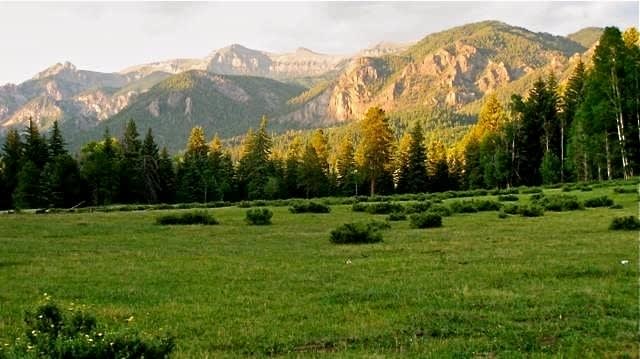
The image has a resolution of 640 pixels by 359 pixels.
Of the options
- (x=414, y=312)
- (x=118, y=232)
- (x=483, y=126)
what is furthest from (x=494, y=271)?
(x=483, y=126)

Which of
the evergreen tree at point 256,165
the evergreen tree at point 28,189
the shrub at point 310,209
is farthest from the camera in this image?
the evergreen tree at point 256,165

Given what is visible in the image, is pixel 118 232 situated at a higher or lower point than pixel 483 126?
lower

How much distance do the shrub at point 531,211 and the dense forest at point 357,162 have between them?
34.1 m

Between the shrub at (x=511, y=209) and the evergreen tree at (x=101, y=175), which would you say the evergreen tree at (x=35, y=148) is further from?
the shrub at (x=511, y=209)

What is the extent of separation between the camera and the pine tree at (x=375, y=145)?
97625 millimetres

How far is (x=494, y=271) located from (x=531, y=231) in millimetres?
11720

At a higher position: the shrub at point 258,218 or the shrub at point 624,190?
the shrub at point 624,190

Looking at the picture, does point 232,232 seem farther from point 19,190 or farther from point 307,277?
point 19,190

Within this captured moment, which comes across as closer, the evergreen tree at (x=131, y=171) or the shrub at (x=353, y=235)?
the shrub at (x=353, y=235)

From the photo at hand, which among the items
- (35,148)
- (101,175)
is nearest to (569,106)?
(101,175)

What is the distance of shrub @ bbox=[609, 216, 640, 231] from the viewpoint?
2633 cm

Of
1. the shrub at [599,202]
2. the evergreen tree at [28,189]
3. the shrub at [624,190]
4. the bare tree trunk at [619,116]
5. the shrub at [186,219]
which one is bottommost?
the shrub at [186,219]

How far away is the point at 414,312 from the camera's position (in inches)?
500

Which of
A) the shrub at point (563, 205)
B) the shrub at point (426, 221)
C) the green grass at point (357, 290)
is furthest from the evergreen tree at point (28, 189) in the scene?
the shrub at point (563, 205)
